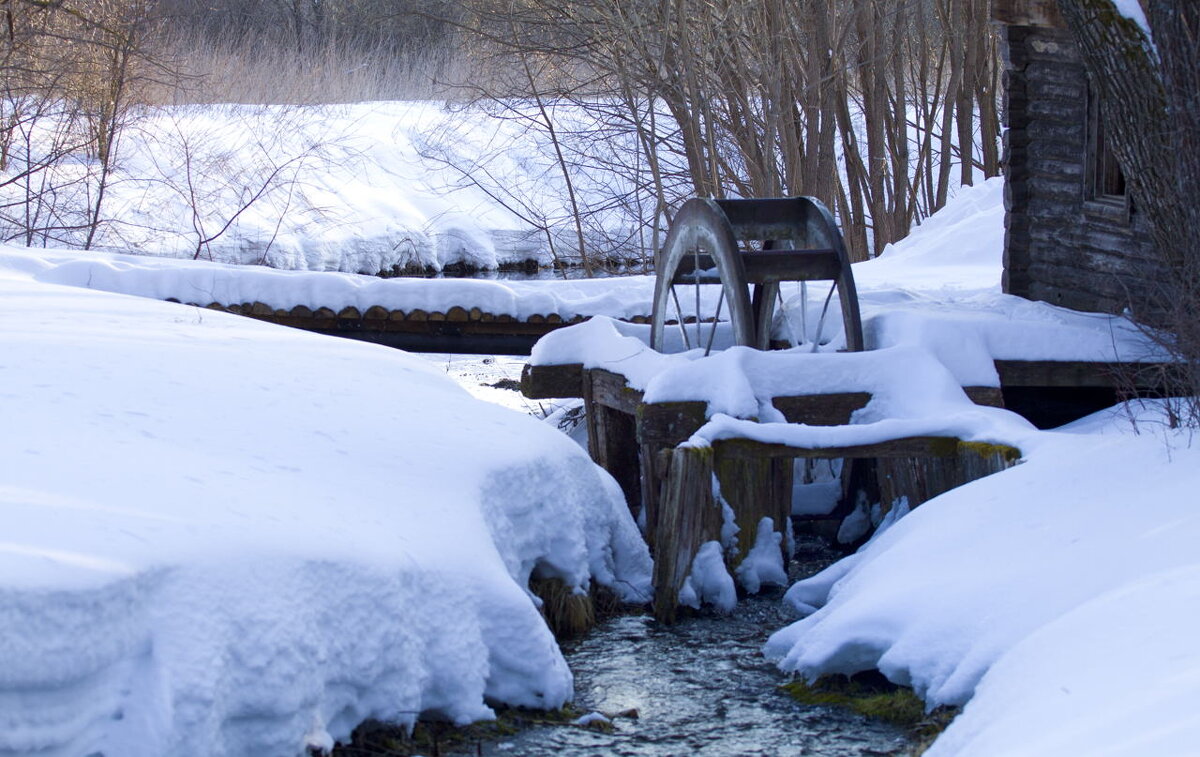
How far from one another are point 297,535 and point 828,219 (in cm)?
523

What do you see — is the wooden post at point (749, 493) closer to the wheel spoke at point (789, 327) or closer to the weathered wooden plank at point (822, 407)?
the weathered wooden plank at point (822, 407)

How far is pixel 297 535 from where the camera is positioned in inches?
161

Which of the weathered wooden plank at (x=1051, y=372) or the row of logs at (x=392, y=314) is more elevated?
the row of logs at (x=392, y=314)

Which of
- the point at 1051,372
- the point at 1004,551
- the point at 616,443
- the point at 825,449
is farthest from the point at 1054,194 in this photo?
the point at 1004,551

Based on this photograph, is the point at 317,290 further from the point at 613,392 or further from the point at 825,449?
the point at 825,449

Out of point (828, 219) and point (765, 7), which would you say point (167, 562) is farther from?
point (765, 7)

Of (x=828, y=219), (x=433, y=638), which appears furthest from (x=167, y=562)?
(x=828, y=219)

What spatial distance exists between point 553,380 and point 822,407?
7.77 ft

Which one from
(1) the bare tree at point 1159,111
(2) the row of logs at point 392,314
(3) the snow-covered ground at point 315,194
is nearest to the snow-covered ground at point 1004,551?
(1) the bare tree at point 1159,111

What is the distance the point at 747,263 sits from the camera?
810 centimetres

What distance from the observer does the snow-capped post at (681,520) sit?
231 inches

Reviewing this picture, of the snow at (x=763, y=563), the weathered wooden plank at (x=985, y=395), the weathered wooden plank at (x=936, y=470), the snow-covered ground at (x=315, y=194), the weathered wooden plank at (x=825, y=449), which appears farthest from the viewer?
the snow-covered ground at (x=315, y=194)

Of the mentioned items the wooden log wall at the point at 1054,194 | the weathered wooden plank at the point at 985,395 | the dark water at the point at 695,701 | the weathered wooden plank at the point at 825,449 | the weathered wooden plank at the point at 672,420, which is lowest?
the dark water at the point at 695,701

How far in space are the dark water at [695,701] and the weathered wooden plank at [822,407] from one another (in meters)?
1.06
